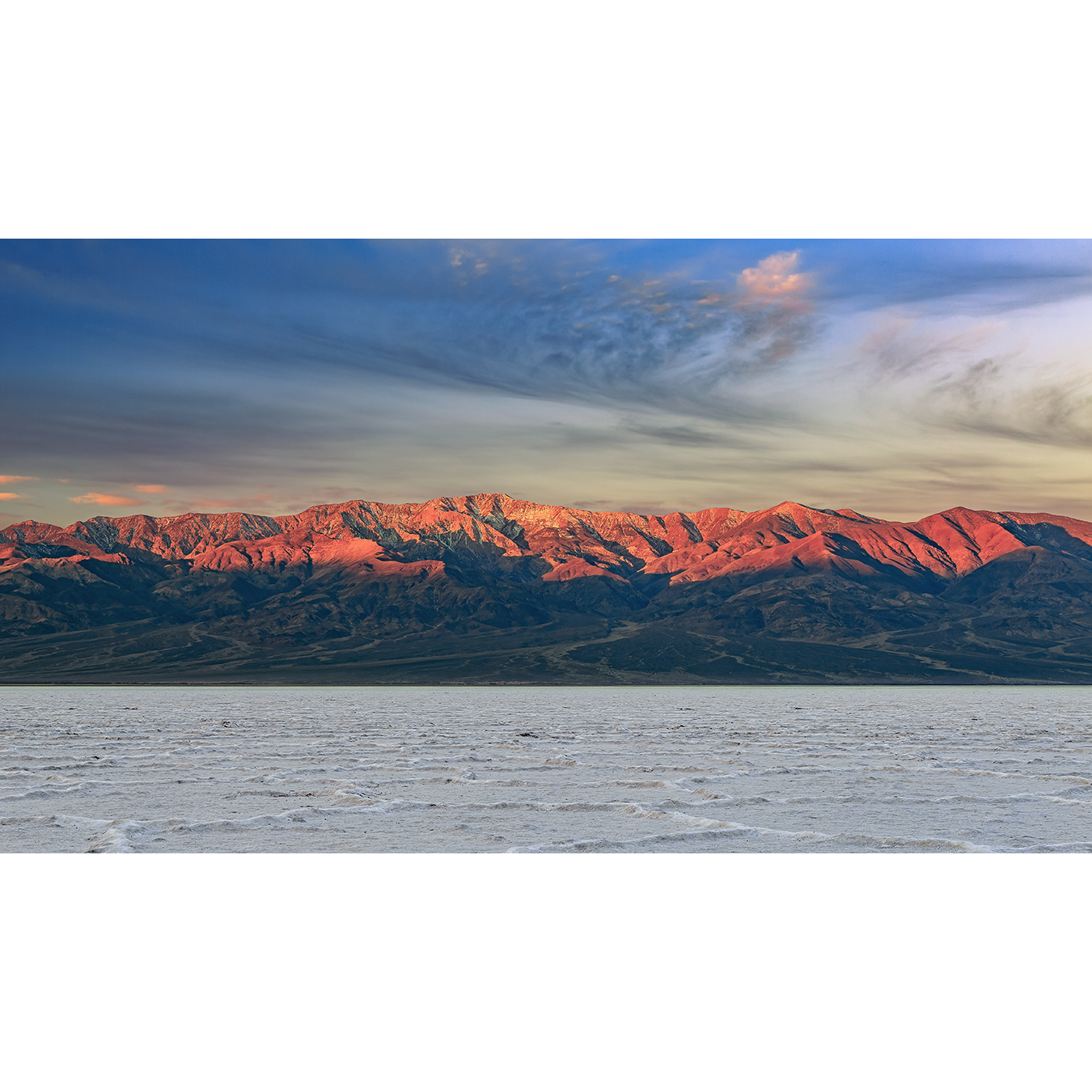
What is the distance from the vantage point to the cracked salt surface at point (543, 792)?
38.5 feet

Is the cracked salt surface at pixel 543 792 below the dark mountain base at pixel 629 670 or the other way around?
the other way around

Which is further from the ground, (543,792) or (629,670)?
(543,792)

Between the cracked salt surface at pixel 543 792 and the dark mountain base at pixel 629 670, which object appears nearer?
the cracked salt surface at pixel 543 792

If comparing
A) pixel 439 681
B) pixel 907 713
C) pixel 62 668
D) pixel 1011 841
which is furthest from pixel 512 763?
pixel 62 668

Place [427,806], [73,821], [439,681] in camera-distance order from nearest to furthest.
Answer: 1. [73,821]
2. [427,806]
3. [439,681]

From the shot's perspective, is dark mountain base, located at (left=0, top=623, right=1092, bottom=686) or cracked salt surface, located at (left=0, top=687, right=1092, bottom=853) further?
dark mountain base, located at (left=0, top=623, right=1092, bottom=686)

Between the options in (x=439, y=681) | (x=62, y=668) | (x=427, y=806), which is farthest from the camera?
(x=62, y=668)

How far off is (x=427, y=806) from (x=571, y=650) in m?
186

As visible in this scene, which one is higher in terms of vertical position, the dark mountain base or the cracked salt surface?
the cracked salt surface

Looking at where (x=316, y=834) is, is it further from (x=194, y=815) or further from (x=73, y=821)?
(x=73, y=821)

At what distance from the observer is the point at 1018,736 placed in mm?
30250

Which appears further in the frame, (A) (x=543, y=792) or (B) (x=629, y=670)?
(B) (x=629, y=670)

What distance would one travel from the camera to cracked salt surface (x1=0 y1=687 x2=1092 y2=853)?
11742 millimetres

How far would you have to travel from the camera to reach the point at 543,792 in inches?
627
